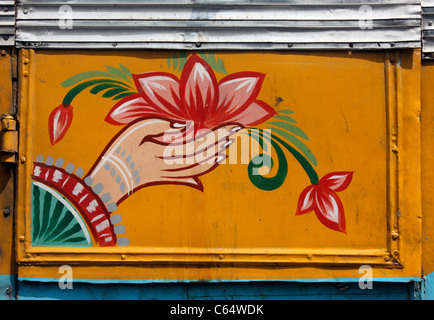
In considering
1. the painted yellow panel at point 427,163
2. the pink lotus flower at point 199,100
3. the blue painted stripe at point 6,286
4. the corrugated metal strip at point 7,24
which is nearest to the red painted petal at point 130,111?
the pink lotus flower at point 199,100

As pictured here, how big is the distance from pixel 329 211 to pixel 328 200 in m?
0.05

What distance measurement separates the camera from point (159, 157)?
188cm

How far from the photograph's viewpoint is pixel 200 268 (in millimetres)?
1868

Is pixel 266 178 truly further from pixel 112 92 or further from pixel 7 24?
pixel 7 24

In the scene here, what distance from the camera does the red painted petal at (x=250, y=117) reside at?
1.89 m

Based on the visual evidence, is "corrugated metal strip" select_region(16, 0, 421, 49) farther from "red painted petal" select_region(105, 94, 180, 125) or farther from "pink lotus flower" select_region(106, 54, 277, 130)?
"red painted petal" select_region(105, 94, 180, 125)

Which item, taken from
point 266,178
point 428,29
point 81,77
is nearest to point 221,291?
point 266,178

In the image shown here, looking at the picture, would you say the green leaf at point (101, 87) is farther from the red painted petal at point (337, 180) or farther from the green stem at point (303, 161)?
the red painted petal at point (337, 180)

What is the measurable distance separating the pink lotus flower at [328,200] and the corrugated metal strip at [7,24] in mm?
1554

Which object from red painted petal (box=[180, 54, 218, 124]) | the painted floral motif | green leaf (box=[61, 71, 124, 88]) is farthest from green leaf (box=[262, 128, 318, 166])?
green leaf (box=[61, 71, 124, 88])

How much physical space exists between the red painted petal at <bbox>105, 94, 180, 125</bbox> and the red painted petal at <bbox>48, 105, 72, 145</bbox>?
18cm

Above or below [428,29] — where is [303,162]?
below

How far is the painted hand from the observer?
73.8 inches
